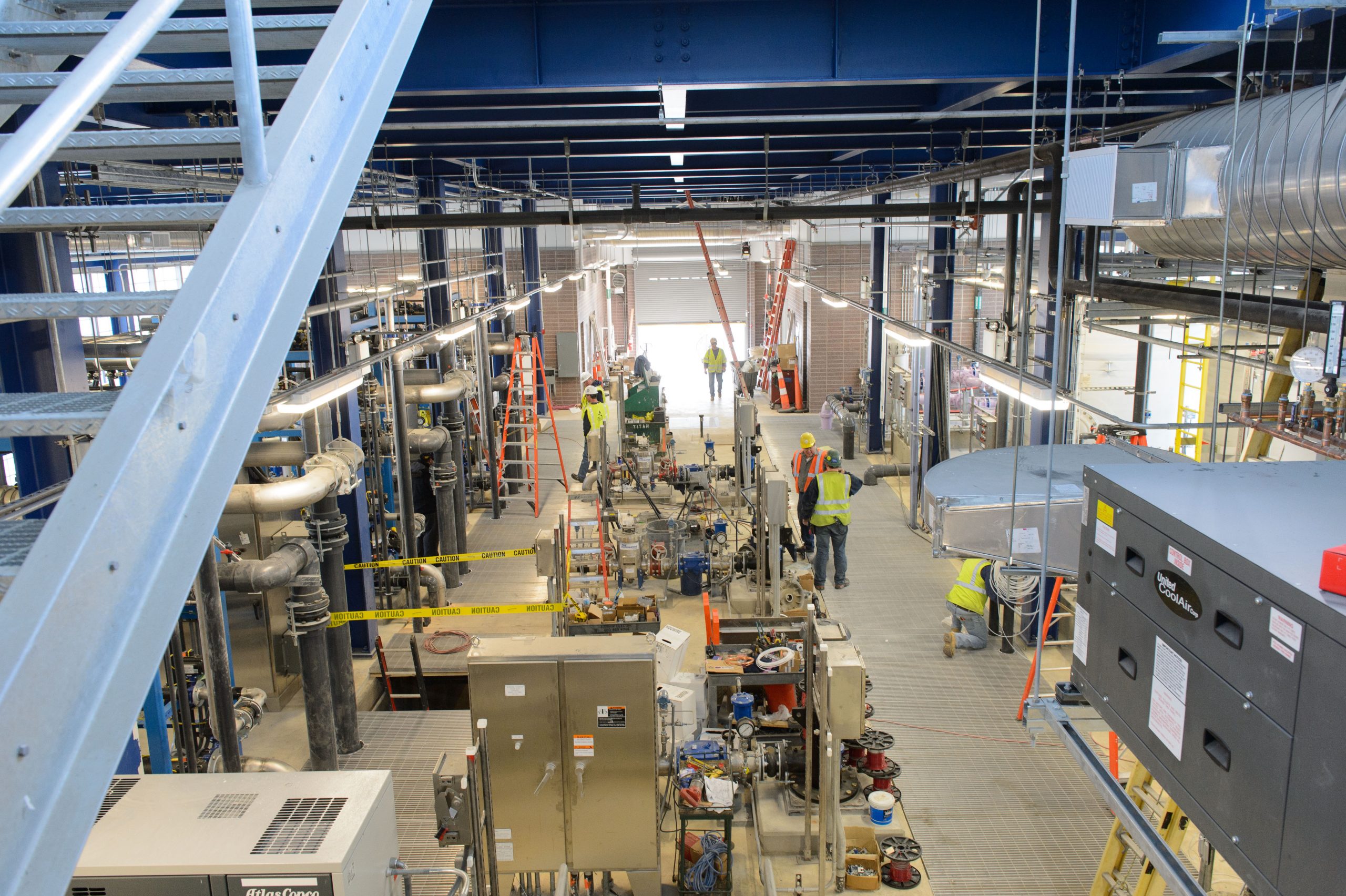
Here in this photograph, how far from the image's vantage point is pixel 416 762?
8.41 metres

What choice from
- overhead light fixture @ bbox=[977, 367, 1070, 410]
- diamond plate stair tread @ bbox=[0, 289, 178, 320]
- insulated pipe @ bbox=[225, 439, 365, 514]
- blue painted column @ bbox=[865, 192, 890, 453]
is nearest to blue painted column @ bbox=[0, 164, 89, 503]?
insulated pipe @ bbox=[225, 439, 365, 514]

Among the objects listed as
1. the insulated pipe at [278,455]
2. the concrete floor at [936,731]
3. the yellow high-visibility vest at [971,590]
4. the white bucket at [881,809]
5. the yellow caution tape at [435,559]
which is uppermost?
the insulated pipe at [278,455]

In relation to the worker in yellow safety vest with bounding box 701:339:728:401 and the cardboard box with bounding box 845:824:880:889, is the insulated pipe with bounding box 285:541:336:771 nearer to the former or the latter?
the cardboard box with bounding box 845:824:880:889

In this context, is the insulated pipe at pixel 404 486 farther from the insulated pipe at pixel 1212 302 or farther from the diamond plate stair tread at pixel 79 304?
the diamond plate stair tread at pixel 79 304

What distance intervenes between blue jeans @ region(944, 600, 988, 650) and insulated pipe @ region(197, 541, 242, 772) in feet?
22.8

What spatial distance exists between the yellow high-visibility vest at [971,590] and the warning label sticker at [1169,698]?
296 inches

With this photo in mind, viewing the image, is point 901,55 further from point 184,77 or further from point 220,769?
point 220,769

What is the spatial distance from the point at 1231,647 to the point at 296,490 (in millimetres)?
7188

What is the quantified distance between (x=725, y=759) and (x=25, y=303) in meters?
6.08

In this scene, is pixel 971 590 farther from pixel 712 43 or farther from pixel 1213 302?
pixel 712 43

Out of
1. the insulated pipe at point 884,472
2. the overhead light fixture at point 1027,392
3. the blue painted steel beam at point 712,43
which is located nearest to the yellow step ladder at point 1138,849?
the overhead light fixture at point 1027,392

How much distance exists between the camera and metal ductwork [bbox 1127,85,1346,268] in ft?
11.7

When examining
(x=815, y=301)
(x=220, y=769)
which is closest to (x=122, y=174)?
(x=220, y=769)

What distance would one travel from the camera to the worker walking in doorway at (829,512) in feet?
37.9
